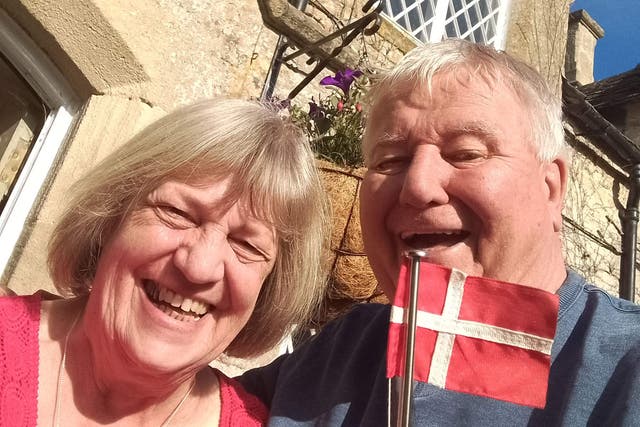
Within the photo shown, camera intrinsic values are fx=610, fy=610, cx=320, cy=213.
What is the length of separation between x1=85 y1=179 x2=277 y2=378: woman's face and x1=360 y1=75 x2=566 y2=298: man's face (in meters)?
0.33

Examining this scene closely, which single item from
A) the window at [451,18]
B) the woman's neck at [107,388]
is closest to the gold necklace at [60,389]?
the woman's neck at [107,388]

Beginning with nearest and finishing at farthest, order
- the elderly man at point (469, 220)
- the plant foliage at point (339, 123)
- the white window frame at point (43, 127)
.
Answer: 1. the elderly man at point (469, 220)
2. the plant foliage at point (339, 123)
3. the white window frame at point (43, 127)

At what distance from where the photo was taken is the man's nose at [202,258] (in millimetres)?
1325

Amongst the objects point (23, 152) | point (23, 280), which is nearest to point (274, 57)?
point (23, 152)

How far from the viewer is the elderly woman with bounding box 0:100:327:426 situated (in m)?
1.34

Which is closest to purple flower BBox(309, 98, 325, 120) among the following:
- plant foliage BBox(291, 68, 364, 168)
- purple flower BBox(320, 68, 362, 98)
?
plant foliage BBox(291, 68, 364, 168)

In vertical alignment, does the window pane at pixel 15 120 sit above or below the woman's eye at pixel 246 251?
above

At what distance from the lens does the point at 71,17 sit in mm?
2340

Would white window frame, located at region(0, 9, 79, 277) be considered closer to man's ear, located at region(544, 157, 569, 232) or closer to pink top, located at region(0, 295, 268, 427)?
pink top, located at region(0, 295, 268, 427)

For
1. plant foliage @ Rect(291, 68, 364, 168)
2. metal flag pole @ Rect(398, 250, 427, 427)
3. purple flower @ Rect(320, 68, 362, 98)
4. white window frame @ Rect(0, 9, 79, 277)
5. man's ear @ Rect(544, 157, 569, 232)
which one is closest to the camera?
metal flag pole @ Rect(398, 250, 427, 427)

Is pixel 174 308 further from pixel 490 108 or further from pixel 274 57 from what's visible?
pixel 274 57

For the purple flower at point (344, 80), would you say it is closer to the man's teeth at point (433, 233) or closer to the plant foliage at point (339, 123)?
the plant foliage at point (339, 123)

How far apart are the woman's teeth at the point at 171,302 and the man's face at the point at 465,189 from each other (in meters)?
0.44

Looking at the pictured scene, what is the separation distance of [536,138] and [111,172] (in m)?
1.03
